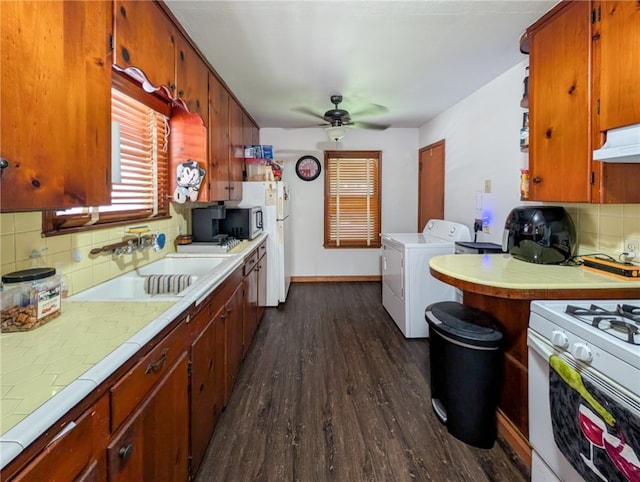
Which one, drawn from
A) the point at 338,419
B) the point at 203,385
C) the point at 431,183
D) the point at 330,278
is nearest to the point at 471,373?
the point at 338,419

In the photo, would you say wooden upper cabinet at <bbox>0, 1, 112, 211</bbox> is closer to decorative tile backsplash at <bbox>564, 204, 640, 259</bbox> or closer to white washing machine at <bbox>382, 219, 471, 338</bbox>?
decorative tile backsplash at <bbox>564, 204, 640, 259</bbox>

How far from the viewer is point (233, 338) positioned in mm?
2289

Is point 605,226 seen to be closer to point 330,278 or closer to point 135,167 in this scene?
point 135,167

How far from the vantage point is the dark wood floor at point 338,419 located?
5.54 ft

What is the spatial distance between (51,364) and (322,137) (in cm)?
480

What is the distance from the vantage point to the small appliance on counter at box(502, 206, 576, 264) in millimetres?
1946

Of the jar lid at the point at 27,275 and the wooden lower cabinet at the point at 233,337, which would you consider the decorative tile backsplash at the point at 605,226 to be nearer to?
the wooden lower cabinet at the point at 233,337

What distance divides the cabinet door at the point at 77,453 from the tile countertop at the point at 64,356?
0.06 m

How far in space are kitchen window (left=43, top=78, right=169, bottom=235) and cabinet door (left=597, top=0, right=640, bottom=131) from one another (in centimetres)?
229

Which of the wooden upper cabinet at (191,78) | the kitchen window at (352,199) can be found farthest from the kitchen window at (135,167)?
the kitchen window at (352,199)

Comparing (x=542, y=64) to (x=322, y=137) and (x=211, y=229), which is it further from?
(x=322, y=137)

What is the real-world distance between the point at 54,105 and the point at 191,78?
58.3 inches

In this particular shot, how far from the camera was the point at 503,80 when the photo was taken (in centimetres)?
290

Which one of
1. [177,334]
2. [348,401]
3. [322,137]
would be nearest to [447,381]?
[348,401]
